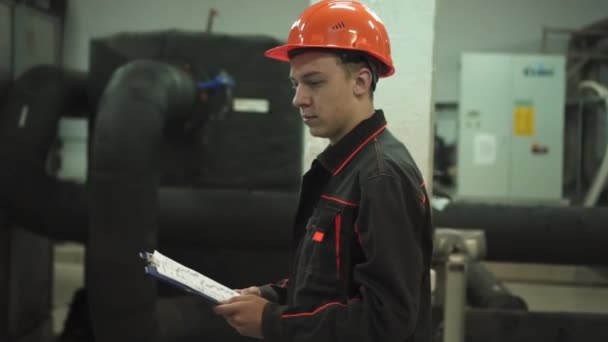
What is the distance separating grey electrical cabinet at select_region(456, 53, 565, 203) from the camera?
5.40m

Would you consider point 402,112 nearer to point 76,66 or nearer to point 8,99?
point 8,99

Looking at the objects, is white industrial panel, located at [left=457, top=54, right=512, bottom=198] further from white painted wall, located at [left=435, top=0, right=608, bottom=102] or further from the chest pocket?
the chest pocket

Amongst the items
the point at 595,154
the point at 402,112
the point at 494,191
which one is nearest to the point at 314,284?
the point at 402,112

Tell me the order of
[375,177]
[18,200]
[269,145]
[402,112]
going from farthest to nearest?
[269,145] < [18,200] < [402,112] < [375,177]

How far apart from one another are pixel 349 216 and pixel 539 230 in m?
2.25

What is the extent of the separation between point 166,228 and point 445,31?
13.3 ft

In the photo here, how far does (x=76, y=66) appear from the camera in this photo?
622 centimetres

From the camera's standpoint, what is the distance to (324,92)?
104 cm

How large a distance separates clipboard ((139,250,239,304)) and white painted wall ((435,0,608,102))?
17.1 feet

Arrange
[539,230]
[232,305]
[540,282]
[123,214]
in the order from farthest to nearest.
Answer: [540,282] → [539,230] → [123,214] → [232,305]

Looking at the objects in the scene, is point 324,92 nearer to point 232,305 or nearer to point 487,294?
point 232,305

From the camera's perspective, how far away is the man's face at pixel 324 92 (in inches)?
41.0

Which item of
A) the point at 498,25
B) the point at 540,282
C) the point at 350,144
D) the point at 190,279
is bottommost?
the point at 540,282

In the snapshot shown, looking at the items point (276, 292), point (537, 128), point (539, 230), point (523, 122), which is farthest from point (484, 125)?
point (276, 292)
